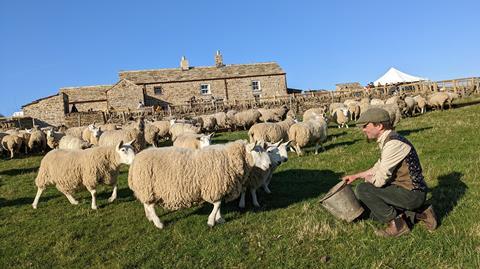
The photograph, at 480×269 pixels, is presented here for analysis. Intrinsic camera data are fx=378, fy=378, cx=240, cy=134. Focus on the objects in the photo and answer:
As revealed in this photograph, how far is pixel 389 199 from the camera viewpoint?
5121mm

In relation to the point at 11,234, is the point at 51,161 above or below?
above

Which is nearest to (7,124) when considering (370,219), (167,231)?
(167,231)

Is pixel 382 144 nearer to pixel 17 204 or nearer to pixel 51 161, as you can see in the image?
pixel 51 161

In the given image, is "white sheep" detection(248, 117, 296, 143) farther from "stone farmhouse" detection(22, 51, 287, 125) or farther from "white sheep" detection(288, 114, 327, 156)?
"stone farmhouse" detection(22, 51, 287, 125)

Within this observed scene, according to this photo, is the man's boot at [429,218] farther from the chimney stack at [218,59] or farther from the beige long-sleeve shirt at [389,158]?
the chimney stack at [218,59]

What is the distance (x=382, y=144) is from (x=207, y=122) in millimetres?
20134

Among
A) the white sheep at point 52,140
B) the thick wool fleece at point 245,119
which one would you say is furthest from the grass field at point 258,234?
the thick wool fleece at point 245,119

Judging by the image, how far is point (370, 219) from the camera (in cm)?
581

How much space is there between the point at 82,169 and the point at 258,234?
15.8ft

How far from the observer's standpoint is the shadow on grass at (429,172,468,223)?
19.2 feet

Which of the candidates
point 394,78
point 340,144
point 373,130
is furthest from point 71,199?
point 394,78

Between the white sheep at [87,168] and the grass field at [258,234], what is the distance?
47cm

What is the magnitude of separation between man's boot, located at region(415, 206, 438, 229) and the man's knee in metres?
0.77

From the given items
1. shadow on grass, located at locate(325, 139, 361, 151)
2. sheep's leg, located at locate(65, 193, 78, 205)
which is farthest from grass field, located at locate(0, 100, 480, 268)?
shadow on grass, located at locate(325, 139, 361, 151)
